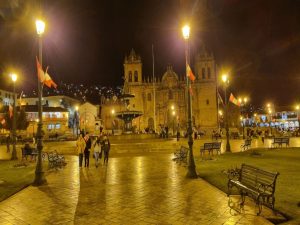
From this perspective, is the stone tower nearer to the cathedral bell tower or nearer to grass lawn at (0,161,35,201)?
the cathedral bell tower

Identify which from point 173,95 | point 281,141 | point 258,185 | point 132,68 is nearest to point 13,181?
point 258,185

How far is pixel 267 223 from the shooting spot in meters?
6.17

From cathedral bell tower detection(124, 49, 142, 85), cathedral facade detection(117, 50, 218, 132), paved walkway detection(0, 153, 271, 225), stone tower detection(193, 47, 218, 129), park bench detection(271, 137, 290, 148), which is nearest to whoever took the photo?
paved walkway detection(0, 153, 271, 225)

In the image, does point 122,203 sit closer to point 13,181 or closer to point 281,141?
point 13,181

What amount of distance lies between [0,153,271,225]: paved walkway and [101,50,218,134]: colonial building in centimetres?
6221

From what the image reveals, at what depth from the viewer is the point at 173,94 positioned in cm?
7631

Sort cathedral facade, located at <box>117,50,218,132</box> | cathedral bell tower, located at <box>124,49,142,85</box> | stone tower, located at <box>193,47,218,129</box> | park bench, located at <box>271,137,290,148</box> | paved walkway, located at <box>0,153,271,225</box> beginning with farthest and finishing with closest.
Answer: cathedral bell tower, located at <box>124,49,142,85</box> → stone tower, located at <box>193,47,218,129</box> → cathedral facade, located at <box>117,50,218,132</box> → park bench, located at <box>271,137,290,148</box> → paved walkway, located at <box>0,153,271,225</box>

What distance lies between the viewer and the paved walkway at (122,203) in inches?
261

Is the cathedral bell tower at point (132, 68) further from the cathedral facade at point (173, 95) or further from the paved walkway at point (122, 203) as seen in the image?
the paved walkway at point (122, 203)

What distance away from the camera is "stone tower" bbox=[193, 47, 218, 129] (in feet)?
246

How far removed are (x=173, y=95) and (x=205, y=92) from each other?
8.14 metres

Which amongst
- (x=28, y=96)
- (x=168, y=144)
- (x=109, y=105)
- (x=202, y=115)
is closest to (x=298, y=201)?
(x=168, y=144)

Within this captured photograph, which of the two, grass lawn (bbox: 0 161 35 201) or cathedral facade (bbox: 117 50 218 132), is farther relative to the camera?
cathedral facade (bbox: 117 50 218 132)

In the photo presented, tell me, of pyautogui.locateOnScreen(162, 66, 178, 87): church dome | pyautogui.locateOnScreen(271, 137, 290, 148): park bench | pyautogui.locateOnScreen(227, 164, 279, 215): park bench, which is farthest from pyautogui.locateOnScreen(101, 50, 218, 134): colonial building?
pyautogui.locateOnScreen(227, 164, 279, 215): park bench
